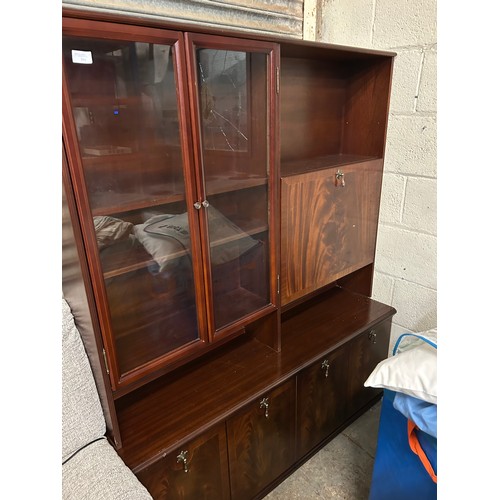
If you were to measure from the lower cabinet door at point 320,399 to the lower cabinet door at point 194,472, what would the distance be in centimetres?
40

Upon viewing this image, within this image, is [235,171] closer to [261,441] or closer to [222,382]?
[222,382]

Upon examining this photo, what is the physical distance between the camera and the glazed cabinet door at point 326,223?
1462 mm

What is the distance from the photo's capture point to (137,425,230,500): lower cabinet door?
116 centimetres

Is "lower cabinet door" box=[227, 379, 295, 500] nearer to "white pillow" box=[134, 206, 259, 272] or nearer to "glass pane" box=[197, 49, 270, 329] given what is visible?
"glass pane" box=[197, 49, 270, 329]

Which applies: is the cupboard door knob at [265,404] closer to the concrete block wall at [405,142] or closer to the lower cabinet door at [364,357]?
the lower cabinet door at [364,357]

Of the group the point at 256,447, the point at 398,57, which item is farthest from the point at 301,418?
the point at 398,57

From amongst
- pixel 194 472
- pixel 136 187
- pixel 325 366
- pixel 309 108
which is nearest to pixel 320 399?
pixel 325 366

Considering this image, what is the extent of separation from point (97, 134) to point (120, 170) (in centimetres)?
11

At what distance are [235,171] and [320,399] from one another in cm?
107

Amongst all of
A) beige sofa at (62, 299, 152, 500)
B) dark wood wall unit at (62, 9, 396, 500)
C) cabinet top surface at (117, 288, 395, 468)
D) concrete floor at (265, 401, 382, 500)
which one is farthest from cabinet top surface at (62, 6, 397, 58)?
concrete floor at (265, 401, 382, 500)

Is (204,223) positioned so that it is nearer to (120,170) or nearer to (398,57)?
(120,170)
